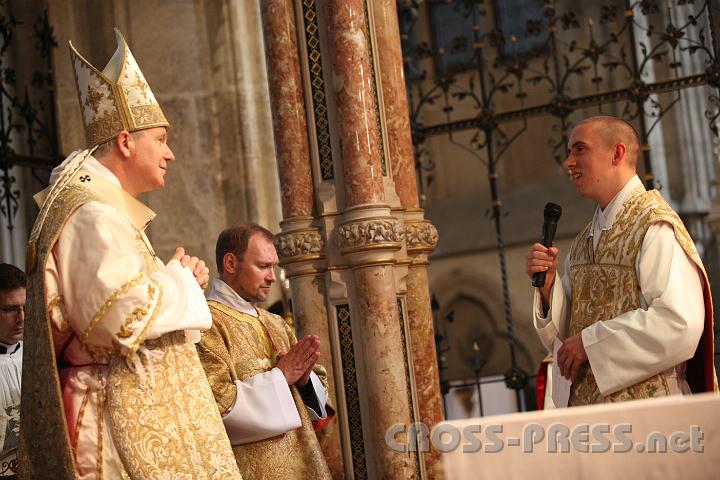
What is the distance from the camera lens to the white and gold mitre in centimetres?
378

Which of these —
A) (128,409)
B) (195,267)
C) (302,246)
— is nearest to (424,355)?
(302,246)

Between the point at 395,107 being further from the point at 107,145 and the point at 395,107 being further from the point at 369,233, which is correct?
the point at 107,145

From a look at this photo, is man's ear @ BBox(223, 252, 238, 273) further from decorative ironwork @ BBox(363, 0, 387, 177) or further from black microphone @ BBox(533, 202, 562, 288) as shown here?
decorative ironwork @ BBox(363, 0, 387, 177)

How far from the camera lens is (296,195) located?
595 centimetres

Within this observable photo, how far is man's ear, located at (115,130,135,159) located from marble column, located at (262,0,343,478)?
216 centimetres

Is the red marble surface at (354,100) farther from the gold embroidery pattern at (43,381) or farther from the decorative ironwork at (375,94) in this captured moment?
the gold embroidery pattern at (43,381)

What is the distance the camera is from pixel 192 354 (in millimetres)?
3648

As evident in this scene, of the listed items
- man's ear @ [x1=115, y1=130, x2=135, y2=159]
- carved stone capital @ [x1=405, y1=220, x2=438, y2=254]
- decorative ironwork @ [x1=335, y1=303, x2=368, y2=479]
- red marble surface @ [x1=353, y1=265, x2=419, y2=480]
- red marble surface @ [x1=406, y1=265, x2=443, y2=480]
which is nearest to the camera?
man's ear @ [x1=115, y1=130, x2=135, y2=159]

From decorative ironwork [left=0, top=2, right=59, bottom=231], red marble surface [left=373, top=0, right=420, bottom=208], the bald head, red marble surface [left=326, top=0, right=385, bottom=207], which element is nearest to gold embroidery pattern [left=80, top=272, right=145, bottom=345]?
the bald head

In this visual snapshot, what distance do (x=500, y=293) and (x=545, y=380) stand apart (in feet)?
26.0

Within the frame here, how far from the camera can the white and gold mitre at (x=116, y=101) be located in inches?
149

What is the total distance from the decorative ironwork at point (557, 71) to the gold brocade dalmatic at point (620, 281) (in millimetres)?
3654

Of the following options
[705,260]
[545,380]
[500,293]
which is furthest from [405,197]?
[500,293]

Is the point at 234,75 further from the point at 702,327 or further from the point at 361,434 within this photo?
the point at 702,327
